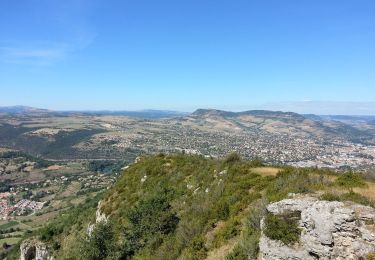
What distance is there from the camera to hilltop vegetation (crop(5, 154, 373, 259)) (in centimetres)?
1964

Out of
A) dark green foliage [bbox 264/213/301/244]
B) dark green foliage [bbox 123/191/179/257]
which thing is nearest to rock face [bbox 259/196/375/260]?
dark green foliage [bbox 264/213/301/244]

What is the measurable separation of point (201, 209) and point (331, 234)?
1453cm

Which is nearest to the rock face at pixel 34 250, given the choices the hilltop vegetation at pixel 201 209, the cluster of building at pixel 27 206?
the hilltop vegetation at pixel 201 209

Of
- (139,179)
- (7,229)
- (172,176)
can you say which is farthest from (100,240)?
(7,229)

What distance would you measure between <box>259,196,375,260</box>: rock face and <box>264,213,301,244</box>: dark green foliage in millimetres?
228

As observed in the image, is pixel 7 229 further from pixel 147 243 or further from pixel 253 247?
pixel 253 247

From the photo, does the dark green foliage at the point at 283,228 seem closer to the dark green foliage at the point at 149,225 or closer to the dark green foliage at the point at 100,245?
the dark green foliage at the point at 149,225

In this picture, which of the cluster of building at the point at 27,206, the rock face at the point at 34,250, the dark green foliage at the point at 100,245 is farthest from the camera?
the cluster of building at the point at 27,206

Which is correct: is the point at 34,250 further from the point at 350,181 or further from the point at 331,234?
the point at 331,234

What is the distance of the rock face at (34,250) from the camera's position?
167 feet

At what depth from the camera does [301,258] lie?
14836mm

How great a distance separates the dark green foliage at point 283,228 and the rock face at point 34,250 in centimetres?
4354

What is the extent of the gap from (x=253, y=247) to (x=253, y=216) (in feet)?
7.77

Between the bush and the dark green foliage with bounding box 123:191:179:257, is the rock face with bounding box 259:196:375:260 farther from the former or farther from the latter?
the dark green foliage with bounding box 123:191:179:257
